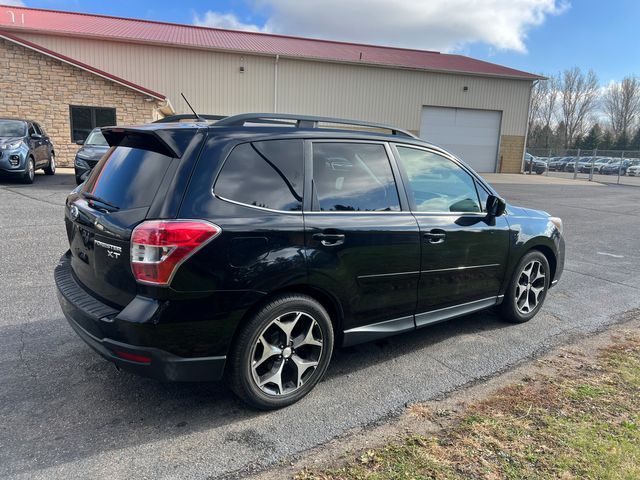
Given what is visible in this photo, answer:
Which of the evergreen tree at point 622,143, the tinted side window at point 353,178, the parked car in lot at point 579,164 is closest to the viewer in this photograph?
the tinted side window at point 353,178

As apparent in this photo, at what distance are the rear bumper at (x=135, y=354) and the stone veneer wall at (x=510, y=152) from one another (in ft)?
104

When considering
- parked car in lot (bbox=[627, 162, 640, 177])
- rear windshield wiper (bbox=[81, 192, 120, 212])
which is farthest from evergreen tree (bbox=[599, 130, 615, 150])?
rear windshield wiper (bbox=[81, 192, 120, 212])

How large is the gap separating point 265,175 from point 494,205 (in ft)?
7.22

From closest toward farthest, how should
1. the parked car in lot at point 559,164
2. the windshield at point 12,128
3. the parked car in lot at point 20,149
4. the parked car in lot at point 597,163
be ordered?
the parked car in lot at point 20,149 < the windshield at point 12,128 < the parked car in lot at point 597,163 < the parked car in lot at point 559,164

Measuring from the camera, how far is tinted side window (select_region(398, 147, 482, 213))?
3791 mm

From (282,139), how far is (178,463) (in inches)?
78.5

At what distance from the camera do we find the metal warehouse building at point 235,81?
18969mm

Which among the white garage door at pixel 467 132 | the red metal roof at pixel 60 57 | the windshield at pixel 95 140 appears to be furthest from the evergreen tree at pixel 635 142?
the windshield at pixel 95 140

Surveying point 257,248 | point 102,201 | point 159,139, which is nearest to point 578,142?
point 257,248

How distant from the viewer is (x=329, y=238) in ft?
10.3

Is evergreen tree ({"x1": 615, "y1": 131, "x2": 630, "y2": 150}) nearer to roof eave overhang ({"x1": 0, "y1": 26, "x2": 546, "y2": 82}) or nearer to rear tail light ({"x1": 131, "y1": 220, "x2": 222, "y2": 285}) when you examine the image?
roof eave overhang ({"x1": 0, "y1": 26, "x2": 546, "y2": 82})

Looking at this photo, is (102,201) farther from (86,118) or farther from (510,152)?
(510,152)

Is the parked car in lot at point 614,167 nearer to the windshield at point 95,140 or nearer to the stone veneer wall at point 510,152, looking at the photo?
the stone veneer wall at point 510,152

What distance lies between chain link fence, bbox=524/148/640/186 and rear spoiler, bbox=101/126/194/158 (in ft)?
117
